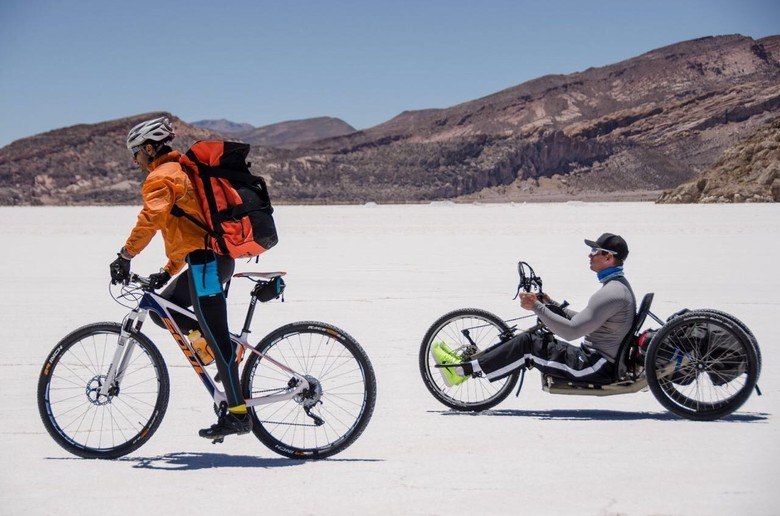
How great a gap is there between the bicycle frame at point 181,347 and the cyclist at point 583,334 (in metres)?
1.47

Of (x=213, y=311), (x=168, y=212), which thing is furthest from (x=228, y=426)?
(x=168, y=212)

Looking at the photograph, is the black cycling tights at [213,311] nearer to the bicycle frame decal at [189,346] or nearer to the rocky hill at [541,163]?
the bicycle frame decal at [189,346]

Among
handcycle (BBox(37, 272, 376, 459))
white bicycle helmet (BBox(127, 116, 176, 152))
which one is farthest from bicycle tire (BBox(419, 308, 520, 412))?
white bicycle helmet (BBox(127, 116, 176, 152))

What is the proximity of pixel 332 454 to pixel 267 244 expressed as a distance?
121 centimetres

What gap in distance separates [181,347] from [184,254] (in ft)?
1.64

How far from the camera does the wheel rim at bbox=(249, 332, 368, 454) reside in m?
4.90

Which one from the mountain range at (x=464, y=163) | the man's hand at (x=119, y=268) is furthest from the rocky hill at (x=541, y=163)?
the man's hand at (x=119, y=268)

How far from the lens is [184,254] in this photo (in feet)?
15.6

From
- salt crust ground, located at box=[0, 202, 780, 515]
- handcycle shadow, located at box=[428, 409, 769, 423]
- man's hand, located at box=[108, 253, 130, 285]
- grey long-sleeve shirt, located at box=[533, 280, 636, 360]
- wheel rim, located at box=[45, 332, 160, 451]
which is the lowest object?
handcycle shadow, located at box=[428, 409, 769, 423]

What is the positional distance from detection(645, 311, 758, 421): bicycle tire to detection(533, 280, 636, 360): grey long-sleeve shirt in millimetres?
252

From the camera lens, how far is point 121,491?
4422mm

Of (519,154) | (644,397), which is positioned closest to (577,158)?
(519,154)

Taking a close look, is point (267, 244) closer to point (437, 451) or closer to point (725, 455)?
point (437, 451)

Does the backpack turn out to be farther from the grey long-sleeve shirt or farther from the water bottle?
the grey long-sleeve shirt
